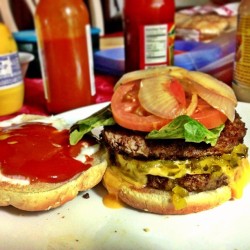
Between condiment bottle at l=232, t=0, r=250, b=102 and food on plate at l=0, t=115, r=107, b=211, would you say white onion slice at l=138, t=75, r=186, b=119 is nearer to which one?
food on plate at l=0, t=115, r=107, b=211

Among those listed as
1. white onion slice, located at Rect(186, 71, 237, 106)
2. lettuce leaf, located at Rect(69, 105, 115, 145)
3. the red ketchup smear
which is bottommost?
the red ketchup smear

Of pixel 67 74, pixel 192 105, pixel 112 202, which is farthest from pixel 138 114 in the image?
pixel 67 74

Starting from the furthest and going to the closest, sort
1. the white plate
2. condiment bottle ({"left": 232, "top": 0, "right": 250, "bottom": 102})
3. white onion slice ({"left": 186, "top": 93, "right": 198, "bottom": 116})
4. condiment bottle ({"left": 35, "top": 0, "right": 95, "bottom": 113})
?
condiment bottle ({"left": 35, "top": 0, "right": 95, "bottom": 113}) < condiment bottle ({"left": 232, "top": 0, "right": 250, "bottom": 102}) < white onion slice ({"left": 186, "top": 93, "right": 198, "bottom": 116}) < the white plate

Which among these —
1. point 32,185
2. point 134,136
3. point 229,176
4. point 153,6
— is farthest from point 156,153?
point 153,6

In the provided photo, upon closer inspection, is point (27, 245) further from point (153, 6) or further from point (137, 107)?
point (153, 6)

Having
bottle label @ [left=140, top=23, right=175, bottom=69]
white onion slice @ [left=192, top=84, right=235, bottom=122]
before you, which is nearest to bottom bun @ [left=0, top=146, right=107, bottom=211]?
white onion slice @ [left=192, top=84, right=235, bottom=122]

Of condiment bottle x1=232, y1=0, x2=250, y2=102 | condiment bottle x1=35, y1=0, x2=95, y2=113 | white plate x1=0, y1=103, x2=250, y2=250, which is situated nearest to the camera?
white plate x1=0, y1=103, x2=250, y2=250

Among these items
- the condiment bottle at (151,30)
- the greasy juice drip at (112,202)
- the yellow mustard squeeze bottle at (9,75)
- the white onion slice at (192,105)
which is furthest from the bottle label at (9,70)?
the white onion slice at (192,105)
